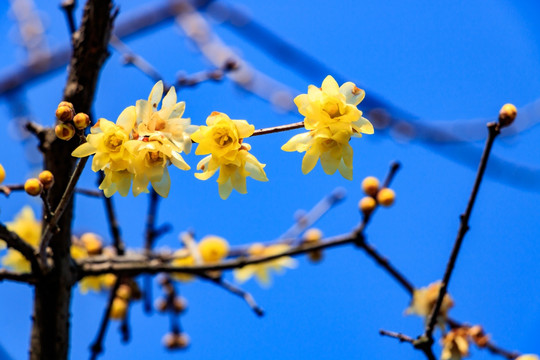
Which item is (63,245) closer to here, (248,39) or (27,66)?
(248,39)

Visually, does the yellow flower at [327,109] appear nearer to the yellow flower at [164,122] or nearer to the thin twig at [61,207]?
the yellow flower at [164,122]

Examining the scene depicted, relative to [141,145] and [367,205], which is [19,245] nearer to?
[141,145]

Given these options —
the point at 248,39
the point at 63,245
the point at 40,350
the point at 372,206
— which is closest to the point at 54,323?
the point at 40,350

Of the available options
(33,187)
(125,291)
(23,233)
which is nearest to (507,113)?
(33,187)

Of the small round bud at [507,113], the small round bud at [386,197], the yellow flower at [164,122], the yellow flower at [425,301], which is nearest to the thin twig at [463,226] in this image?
the small round bud at [507,113]

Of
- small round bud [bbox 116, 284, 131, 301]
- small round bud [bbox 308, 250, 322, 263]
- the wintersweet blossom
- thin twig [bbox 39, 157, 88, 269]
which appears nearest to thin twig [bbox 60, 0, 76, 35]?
thin twig [bbox 39, 157, 88, 269]

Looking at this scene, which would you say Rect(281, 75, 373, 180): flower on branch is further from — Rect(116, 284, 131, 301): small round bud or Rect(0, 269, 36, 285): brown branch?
Rect(116, 284, 131, 301): small round bud
